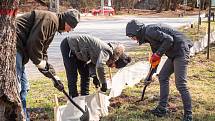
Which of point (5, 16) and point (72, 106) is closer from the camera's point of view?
point (5, 16)

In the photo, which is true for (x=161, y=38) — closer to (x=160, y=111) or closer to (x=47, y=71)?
(x=160, y=111)

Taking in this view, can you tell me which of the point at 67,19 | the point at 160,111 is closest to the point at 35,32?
the point at 67,19

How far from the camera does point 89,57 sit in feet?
22.7

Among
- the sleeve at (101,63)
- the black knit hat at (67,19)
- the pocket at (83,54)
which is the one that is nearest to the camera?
the black knit hat at (67,19)

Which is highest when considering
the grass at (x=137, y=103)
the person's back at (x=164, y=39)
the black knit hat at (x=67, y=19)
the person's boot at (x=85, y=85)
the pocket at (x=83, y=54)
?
the black knit hat at (x=67, y=19)

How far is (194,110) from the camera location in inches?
302

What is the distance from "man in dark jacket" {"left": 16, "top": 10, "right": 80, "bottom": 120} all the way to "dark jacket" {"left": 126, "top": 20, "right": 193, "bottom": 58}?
1.07 metres

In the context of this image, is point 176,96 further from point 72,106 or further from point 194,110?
point 72,106

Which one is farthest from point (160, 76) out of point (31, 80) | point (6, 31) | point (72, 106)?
point (31, 80)

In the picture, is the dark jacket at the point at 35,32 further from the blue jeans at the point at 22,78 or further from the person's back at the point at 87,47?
the person's back at the point at 87,47

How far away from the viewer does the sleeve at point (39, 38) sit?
217 inches

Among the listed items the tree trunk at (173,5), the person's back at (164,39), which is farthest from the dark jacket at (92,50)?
the tree trunk at (173,5)

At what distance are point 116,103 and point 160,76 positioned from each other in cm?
118

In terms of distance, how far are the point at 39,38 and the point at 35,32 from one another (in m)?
0.10
